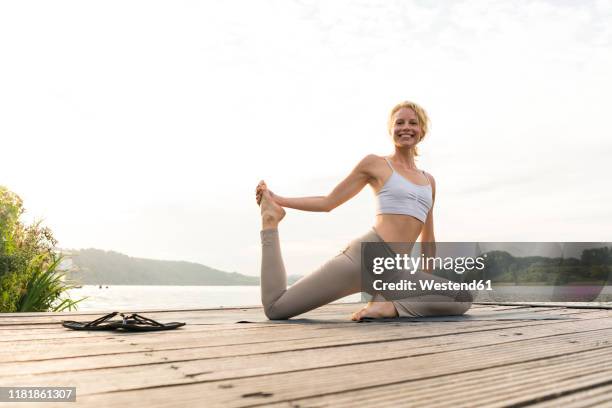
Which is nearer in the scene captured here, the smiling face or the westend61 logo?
the westend61 logo

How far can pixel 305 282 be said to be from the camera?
3.67 m

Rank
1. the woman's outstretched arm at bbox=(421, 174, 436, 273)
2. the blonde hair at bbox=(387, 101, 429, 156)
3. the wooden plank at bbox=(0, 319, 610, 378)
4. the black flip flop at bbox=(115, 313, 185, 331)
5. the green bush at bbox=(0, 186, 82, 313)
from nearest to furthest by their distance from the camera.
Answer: the wooden plank at bbox=(0, 319, 610, 378)
the black flip flop at bbox=(115, 313, 185, 331)
the blonde hair at bbox=(387, 101, 429, 156)
the woman's outstretched arm at bbox=(421, 174, 436, 273)
the green bush at bbox=(0, 186, 82, 313)

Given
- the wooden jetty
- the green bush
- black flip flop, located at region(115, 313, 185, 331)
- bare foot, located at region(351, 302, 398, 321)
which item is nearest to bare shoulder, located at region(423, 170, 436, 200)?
bare foot, located at region(351, 302, 398, 321)

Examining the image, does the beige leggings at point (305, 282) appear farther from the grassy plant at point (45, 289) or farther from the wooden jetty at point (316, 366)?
the grassy plant at point (45, 289)

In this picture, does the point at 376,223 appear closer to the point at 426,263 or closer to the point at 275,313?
the point at 426,263

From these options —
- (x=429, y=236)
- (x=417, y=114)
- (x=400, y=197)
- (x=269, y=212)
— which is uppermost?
(x=417, y=114)

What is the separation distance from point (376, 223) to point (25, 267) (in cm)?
470

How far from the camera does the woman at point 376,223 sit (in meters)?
3.66

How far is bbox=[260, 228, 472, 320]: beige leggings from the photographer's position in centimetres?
364

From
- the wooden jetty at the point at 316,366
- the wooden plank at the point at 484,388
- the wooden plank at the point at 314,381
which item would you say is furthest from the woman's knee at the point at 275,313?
the wooden plank at the point at 484,388

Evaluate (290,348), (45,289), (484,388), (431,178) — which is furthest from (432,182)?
(45,289)

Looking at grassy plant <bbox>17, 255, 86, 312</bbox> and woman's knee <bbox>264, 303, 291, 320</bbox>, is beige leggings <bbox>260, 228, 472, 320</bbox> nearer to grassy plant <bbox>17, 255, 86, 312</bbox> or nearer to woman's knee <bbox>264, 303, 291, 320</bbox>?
woman's knee <bbox>264, 303, 291, 320</bbox>

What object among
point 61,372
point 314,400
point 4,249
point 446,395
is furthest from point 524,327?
point 4,249

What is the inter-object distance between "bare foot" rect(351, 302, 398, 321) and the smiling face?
1.16 metres
